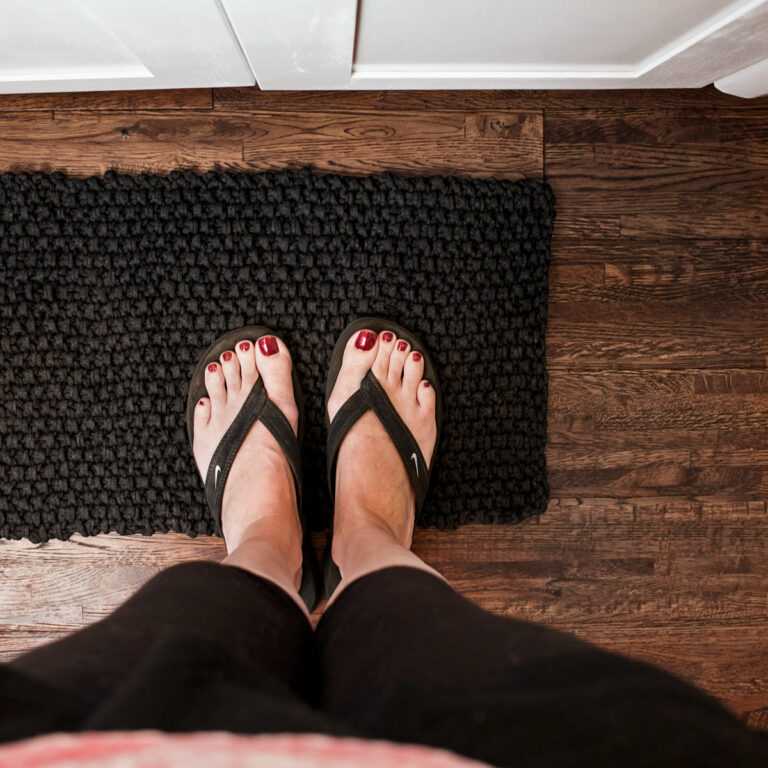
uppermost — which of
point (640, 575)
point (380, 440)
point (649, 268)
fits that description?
point (649, 268)

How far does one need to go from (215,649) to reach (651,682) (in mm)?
268

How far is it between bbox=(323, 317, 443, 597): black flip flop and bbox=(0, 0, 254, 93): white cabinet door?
1.17ft

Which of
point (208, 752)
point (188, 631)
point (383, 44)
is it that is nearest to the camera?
point (208, 752)

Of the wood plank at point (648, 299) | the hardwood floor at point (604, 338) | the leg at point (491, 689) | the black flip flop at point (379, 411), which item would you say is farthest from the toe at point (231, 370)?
the wood plank at point (648, 299)

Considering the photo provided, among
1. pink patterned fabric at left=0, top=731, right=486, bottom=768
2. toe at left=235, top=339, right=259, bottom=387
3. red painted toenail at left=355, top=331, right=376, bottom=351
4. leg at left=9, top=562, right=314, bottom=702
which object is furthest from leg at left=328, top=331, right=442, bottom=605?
pink patterned fabric at left=0, top=731, right=486, bottom=768

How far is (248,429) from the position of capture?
2.48 feet

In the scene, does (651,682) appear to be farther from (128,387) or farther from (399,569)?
(128,387)

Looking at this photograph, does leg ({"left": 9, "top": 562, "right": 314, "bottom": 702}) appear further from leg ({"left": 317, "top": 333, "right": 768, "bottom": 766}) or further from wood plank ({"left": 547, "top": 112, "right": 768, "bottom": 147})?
wood plank ({"left": 547, "top": 112, "right": 768, "bottom": 147})

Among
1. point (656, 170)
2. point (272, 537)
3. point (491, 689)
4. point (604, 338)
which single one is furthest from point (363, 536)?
point (656, 170)

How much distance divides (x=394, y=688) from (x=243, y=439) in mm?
465

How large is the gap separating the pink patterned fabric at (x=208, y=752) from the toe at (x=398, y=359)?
1.72ft

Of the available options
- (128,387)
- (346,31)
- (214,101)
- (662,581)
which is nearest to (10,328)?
(128,387)

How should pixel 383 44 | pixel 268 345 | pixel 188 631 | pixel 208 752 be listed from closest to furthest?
pixel 208 752, pixel 188 631, pixel 383 44, pixel 268 345

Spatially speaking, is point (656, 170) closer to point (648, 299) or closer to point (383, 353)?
point (648, 299)
